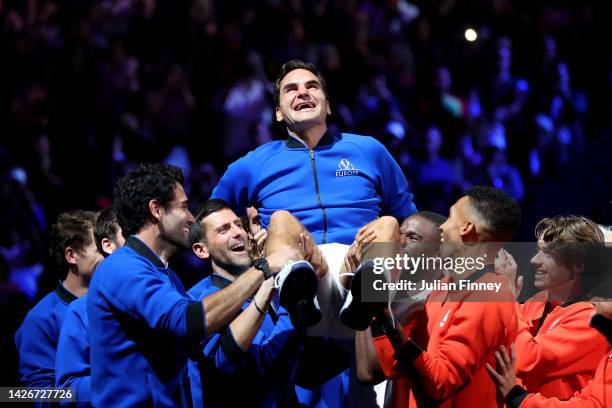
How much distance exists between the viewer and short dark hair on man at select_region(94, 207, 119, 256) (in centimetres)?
492

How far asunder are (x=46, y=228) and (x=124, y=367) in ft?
11.3

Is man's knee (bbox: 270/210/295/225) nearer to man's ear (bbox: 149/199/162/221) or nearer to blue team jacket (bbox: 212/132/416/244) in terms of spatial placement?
blue team jacket (bbox: 212/132/416/244)

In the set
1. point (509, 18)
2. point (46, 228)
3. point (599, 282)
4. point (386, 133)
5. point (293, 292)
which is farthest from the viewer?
point (509, 18)

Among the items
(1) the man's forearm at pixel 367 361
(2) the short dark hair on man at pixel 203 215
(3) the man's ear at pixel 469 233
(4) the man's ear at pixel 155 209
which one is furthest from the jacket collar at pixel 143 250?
(3) the man's ear at pixel 469 233

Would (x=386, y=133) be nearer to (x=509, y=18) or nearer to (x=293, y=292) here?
(x=509, y=18)

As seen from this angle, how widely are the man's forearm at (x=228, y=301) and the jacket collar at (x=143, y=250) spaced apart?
42 cm

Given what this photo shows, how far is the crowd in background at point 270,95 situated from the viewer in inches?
288

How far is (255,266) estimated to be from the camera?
387cm

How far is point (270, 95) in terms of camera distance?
28.0ft

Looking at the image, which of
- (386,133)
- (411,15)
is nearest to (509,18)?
(411,15)

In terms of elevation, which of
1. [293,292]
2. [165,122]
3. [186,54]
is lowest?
[293,292]

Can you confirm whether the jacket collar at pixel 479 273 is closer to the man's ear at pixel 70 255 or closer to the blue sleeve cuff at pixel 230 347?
the blue sleeve cuff at pixel 230 347

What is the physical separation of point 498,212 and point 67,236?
2.37 metres

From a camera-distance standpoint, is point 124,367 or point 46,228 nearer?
point 124,367
